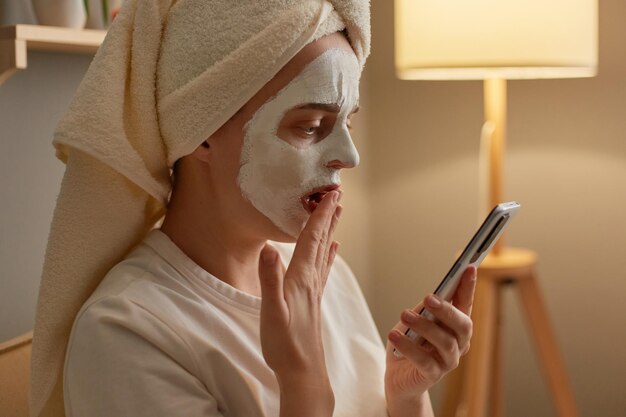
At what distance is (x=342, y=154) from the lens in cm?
106

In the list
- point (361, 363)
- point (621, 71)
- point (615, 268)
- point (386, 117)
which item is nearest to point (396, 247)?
point (386, 117)

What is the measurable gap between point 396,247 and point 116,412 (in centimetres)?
169

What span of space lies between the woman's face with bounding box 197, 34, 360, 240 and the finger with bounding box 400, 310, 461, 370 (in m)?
0.17

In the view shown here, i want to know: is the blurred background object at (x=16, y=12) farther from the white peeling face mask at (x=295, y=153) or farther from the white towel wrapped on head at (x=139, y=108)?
the white peeling face mask at (x=295, y=153)

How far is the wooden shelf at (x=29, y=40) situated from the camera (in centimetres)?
127

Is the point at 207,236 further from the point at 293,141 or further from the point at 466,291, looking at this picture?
the point at 466,291

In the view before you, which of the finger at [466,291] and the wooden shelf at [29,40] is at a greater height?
the wooden shelf at [29,40]

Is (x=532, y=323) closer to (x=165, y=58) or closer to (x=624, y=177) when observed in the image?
(x=624, y=177)

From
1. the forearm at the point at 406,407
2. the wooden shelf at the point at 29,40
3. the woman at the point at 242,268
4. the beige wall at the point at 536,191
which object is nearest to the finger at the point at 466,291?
the woman at the point at 242,268

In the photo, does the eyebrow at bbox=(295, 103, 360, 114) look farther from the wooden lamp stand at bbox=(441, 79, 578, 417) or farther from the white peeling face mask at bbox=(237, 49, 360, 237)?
the wooden lamp stand at bbox=(441, 79, 578, 417)

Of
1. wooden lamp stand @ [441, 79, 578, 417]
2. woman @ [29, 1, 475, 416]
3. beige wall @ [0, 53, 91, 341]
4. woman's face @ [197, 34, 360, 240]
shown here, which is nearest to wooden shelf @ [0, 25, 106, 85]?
beige wall @ [0, 53, 91, 341]

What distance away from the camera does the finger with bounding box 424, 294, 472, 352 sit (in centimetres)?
104

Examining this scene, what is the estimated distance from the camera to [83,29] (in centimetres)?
141

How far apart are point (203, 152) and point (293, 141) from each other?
0.11m
